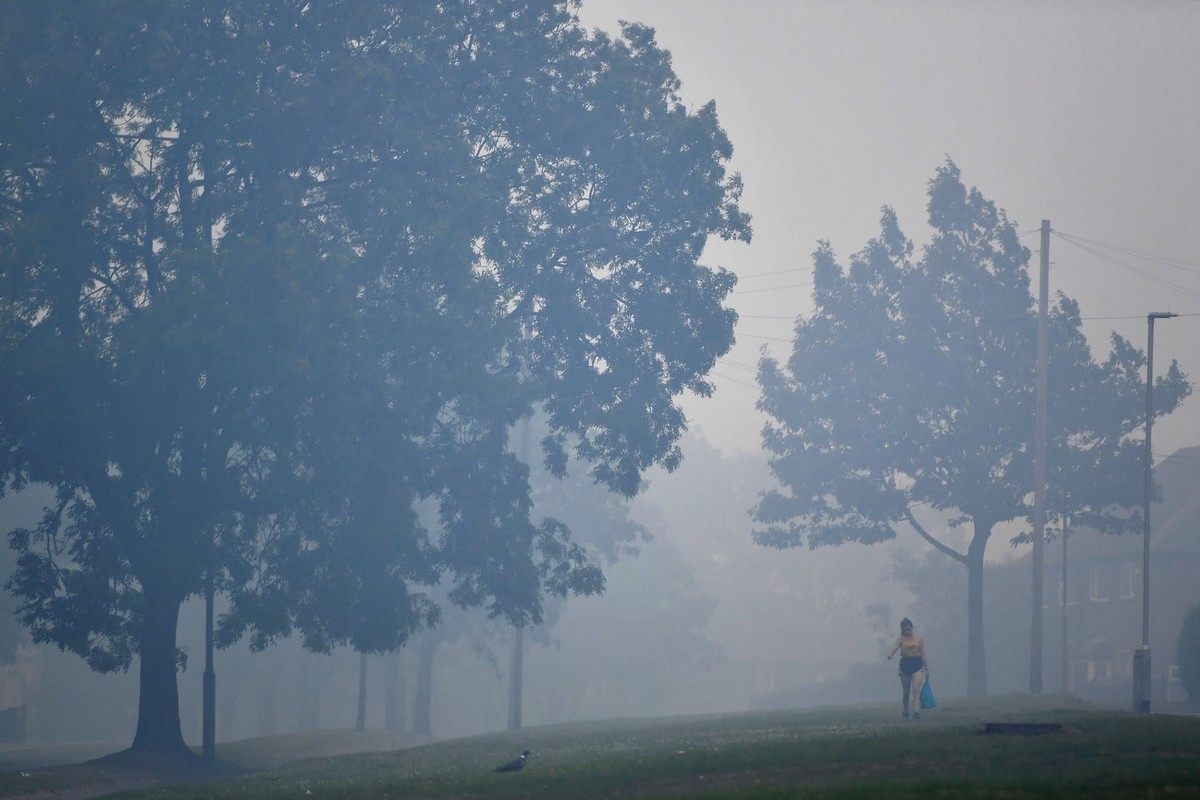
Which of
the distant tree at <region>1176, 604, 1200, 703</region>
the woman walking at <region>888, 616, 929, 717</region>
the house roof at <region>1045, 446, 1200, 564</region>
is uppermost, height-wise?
the house roof at <region>1045, 446, 1200, 564</region>

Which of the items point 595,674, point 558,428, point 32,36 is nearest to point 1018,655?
point 595,674

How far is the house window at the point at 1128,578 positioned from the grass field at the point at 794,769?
57913mm

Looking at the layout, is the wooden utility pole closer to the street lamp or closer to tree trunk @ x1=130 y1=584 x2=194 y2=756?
the street lamp

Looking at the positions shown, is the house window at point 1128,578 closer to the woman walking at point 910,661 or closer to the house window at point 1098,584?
the house window at point 1098,584

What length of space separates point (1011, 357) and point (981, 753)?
33385mm

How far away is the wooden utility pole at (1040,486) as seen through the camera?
41250mm

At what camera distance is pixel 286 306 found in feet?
88.0

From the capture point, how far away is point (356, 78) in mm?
29172

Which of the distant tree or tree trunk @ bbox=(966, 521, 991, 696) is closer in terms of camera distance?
tree trunk @ bbox=(966, 521, 991, 696)

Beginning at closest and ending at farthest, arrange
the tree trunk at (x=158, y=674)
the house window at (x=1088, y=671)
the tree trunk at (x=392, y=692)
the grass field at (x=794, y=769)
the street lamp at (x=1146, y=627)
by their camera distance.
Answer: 1. the grass field at (x=794, y=769)
2. the tree trunk at (x=158, y=674)
3. the street lamp at (x=1146, y=627)
4. the tree trunk at (x=392, y=692)
5. the house window at (x=1088, y=671)

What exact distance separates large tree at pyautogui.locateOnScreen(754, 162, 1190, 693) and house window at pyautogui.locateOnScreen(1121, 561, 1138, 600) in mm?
32443

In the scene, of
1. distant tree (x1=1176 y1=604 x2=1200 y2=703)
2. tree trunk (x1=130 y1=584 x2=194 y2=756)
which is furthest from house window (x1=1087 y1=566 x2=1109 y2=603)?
tree trunk (x1=130 y1=584 x2=194 y2=756)

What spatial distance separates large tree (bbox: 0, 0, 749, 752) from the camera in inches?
1081

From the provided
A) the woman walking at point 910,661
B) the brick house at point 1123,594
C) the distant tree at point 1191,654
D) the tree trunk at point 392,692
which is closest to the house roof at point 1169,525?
the brick house at point 1123,594
